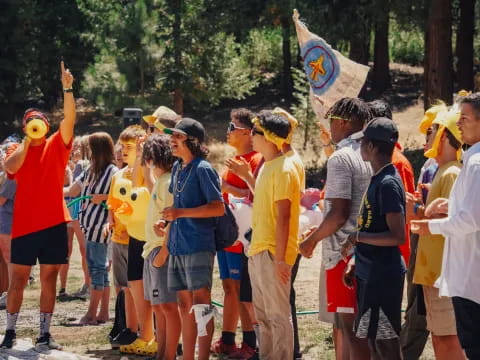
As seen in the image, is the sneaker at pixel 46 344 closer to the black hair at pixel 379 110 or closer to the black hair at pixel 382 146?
the black hair at pixel 379 110

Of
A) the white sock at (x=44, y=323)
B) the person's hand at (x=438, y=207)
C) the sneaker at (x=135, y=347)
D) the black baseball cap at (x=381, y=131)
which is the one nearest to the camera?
the person's hand at (x=438, y=207)

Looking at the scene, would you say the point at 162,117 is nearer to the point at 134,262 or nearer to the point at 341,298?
the point at 134,262

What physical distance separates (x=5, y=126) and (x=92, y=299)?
74.0 ft

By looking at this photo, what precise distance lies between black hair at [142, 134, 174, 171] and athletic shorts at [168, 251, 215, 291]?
0.83 metres

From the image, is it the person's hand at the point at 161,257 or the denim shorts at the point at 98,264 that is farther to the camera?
the denim shorts at the point at 98,264

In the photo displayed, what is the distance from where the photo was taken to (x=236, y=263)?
7906 millimetres

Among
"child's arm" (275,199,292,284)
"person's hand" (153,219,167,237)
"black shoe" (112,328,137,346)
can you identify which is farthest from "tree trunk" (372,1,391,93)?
"child's arm" (275,199,292,284)

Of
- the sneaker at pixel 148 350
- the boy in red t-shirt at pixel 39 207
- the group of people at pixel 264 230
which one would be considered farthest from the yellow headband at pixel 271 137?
the sneaker at pixel 148 350

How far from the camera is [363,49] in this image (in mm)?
21984

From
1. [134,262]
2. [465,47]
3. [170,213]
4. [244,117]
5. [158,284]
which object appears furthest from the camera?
[465,47]

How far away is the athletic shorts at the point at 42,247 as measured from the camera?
772cm

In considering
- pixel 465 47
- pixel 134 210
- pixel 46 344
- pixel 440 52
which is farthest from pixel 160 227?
pixel 465 47

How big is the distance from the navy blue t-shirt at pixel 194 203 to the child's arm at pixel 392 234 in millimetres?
1741

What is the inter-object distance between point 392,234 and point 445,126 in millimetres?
880
